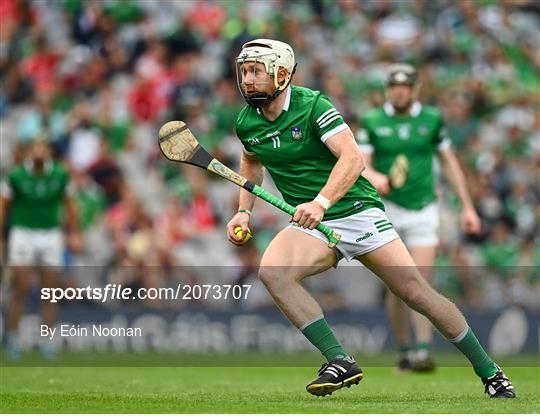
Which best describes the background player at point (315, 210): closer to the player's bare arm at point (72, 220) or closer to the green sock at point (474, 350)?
the green sock at point (474, 350)

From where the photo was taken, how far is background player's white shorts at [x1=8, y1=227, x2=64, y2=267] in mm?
15961

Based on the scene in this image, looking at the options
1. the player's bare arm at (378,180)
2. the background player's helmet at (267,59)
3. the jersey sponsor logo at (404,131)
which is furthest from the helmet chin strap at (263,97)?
the jersey sponsor logo at (404,131)

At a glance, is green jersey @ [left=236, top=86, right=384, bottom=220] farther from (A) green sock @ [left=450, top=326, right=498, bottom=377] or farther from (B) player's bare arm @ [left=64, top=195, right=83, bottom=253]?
(B) player's bare arm @ [left=64, top=195, right=83, bottom=253]

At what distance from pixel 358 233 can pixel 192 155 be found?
4.00 feet

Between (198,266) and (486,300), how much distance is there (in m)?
3.82

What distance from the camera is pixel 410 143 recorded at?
43.1ft

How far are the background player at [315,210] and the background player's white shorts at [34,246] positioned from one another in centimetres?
750

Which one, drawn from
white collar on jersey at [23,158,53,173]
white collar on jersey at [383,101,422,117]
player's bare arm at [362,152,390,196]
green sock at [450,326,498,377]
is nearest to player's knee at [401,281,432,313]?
green sock at [450,326,498,377]

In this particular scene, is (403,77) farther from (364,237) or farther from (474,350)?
(474,350)

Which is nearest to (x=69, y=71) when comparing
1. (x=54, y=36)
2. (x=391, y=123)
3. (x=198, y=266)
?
(x=54, y=36)

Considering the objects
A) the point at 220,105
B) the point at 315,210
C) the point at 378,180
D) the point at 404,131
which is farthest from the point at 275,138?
the point at 220,105

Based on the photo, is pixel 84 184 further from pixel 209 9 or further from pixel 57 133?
pixel 209 9

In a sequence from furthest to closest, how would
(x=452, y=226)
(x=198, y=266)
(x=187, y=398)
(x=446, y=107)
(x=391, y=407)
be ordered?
(x=446, y=107) → (x=452, y=226) → (x=198, y=266) → (x=187, y=398) → (x=391, y=407)

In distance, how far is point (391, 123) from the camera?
13172 mm
